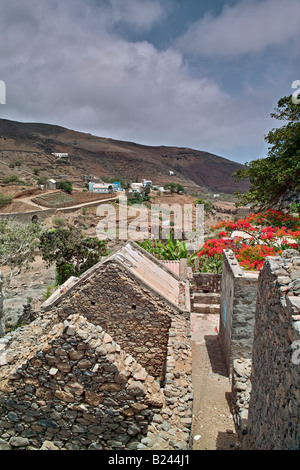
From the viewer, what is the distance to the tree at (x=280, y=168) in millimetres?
15898

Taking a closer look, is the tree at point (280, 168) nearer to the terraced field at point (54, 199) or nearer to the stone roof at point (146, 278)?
the stone roof at point (146, 278)

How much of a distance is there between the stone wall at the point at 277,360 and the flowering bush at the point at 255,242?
213 inches

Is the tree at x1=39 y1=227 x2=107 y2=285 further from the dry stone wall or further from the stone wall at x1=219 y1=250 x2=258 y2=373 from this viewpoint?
the dry stone wall

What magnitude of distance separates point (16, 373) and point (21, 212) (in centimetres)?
4236

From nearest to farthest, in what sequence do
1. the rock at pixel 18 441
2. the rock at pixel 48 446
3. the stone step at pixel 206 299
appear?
the rock at pixel 48 446 < the rock at pixel 18 441 < the stone step at pixel 206 299

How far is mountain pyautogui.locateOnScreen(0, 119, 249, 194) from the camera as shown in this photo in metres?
77.3

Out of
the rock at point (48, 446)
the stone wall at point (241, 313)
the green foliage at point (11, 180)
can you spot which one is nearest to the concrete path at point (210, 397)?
the stone wall at point (241, 313)

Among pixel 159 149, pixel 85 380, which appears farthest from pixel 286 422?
pixel 159 149

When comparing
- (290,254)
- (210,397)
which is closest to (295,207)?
(210,397)

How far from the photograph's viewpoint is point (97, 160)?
9819 cm

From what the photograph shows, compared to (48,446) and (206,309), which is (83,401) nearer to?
(48,446)

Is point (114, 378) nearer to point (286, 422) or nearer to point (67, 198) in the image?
point (286, 422)

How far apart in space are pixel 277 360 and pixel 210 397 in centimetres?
486
